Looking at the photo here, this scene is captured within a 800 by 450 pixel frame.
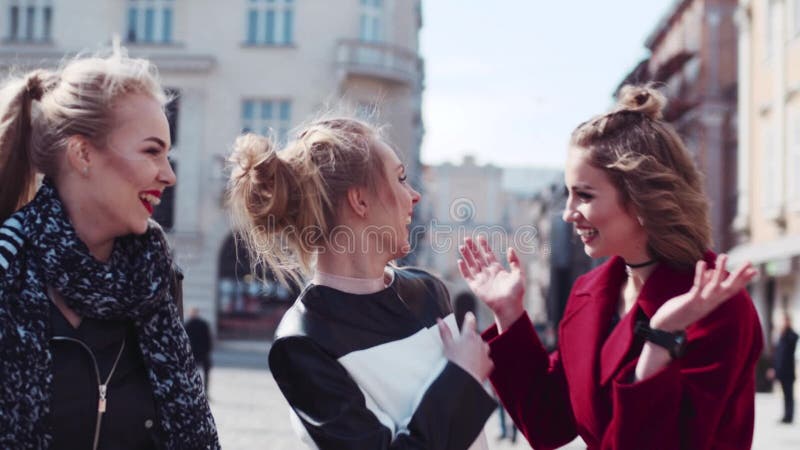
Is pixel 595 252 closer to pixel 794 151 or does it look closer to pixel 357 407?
pixel 357 407

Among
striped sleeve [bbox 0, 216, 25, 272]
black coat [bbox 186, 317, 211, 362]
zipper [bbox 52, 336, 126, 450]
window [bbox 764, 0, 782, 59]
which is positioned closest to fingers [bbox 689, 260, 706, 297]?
zipper [bbox 52, 336, 126, 450]

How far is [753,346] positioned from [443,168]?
92661 mm

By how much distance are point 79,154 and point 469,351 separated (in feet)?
3.59

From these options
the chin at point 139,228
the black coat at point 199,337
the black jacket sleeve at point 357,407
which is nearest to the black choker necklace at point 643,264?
the black jacket sleeve at point 357,407

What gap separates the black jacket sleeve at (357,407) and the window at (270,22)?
103ft

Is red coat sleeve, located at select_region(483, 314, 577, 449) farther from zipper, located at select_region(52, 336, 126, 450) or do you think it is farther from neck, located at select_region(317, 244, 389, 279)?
zipper, located at select_region(52, 336, 126, 450)

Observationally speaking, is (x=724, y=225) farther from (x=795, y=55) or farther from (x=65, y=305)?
(x=65, y=305)

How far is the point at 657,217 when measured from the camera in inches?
119

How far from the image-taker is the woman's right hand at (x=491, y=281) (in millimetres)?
3180

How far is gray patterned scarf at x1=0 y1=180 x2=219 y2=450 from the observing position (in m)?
2.51

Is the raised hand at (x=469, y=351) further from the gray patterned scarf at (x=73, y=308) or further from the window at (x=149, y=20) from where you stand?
the window at (x=149, y=20)

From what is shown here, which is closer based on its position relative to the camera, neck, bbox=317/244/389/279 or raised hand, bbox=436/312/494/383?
raised hand, bbox=436/312/494/383

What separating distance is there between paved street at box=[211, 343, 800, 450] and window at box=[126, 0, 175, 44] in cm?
1236

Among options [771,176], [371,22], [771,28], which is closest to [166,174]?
[771,176]
